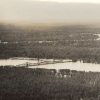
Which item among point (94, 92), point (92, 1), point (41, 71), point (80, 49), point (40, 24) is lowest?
point (94, 92)

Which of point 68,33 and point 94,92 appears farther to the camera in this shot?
point 68,33

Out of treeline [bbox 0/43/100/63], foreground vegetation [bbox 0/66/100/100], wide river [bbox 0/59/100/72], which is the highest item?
treeline [bbox 0/43/100/63]

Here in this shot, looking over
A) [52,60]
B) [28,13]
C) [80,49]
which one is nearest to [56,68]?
[52,60]

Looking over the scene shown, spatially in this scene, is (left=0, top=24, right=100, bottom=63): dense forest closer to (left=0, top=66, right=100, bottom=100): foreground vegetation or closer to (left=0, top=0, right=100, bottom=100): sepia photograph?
(left=0, top=0, right=100, bottom=100): sepia photograph

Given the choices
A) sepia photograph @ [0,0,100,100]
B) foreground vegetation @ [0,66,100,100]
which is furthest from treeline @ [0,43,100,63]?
foreground vegetation @ [0,66,100,100]

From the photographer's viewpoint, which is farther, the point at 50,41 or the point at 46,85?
the point at 50,41

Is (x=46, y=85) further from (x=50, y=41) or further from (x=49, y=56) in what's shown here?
(x=50, y=41)

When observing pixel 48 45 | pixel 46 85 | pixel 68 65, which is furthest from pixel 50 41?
pixel 46 85

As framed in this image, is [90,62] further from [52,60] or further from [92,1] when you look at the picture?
[92,1]
